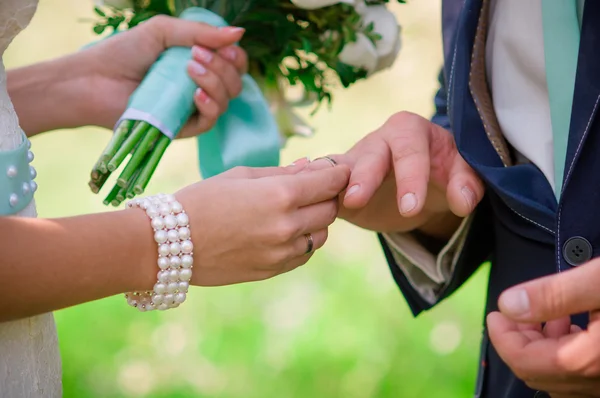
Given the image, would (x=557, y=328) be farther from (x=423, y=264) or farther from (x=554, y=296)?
(x=423, y=264)

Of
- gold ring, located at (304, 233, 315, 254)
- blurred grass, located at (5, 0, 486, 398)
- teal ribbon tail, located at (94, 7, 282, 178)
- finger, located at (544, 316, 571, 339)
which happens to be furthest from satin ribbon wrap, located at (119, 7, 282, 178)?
blurred grass, located at (5, 0, 486, 398)

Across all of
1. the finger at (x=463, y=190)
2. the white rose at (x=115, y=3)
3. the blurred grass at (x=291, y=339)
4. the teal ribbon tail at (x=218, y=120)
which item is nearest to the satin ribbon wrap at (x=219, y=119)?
the teal ribbon tail at (x=218, y=120)

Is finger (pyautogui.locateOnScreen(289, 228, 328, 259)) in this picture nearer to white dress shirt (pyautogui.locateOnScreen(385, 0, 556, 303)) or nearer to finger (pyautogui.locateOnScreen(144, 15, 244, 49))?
white dress shirt (pyautogui.locateOnScreen(385, 0, 556, 303))

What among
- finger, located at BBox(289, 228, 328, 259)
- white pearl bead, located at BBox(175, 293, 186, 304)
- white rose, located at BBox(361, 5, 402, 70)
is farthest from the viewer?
white rose, located at BBox(361, 5, 402, 70)

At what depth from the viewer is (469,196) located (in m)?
1.36

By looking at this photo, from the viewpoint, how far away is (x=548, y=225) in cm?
131

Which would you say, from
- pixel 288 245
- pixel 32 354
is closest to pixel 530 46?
pixel 288 245

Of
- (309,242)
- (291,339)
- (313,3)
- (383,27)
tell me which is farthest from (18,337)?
(291,339)

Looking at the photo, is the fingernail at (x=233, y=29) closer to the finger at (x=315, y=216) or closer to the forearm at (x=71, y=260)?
the finger at (x=315, y=216)

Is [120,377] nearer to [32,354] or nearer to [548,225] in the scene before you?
[32,354]

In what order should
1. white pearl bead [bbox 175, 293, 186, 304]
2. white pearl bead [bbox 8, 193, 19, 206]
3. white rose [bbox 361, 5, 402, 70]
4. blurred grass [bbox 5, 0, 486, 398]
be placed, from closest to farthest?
white pearl bead [bbox 8, 193, 19, 206], white pearl bead [bbox 175, 293, 186, 304], white rose [bbox 361, 5, 402, 70], blurred grass [bbox 5, 0, 486, 398]

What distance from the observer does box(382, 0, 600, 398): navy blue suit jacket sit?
4.07 ft

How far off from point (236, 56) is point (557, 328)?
996mm

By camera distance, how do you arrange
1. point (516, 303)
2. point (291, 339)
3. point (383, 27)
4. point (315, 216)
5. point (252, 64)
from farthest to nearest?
1. point (291, 339)
2. point (252, 64)
3. point (383, 27)
4. point (315, 216)
5. point (516, 303)
